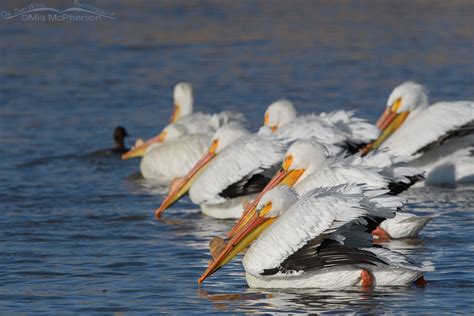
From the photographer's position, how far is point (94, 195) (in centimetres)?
1080

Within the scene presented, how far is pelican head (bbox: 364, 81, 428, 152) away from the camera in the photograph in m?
Result: 11.6

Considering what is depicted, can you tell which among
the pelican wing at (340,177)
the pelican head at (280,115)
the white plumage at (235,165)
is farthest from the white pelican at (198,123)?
the pelican wing at (340,177)

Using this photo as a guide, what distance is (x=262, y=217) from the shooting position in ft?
24.0

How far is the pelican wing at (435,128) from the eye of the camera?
10.6m

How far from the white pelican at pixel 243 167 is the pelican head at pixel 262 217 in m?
1.97

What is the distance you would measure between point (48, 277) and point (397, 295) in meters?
2.19

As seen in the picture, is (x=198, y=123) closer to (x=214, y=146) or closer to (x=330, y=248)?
(x=214, y=146)

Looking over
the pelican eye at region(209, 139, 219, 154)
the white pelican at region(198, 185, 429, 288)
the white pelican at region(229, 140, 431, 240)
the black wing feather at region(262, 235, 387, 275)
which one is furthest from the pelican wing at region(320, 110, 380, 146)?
the black wing feather at region(262, 235, 387, 275)

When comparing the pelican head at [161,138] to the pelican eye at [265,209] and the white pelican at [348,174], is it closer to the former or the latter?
the white pelican at [348,174]

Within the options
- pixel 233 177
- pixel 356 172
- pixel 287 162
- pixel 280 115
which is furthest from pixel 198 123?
pixel 356 172

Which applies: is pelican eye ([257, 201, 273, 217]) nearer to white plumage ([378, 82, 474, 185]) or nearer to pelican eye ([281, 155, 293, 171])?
pelican eye ([281, 155, 293, 171])

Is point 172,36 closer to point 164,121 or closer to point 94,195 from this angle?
point 164,121

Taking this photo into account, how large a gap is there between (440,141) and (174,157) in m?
2.51

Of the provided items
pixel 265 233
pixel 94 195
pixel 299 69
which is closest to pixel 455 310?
pixel 265 233
